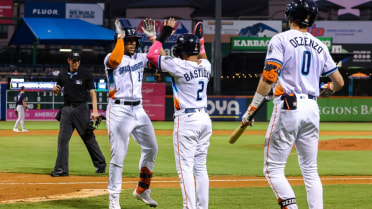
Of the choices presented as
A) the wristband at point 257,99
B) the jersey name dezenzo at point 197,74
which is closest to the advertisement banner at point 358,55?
the jersey name dezenzo at point 197,74

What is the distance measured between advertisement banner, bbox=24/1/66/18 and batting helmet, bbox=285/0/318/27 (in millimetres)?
44375

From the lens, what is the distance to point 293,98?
6203 millimetres

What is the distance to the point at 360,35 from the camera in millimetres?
53375

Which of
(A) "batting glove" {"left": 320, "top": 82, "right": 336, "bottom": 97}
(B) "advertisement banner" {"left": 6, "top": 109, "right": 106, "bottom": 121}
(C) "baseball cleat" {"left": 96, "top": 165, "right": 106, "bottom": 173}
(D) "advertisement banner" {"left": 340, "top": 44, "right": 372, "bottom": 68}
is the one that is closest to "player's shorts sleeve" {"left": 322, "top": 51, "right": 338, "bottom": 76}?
→ (A) "batting glove" {"left": 320, "top": 82, "right": 336, "bottom": 97}

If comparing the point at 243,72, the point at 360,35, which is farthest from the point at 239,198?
the point at 360,35

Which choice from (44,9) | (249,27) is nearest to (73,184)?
(44,9)

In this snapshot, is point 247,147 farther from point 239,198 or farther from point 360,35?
point 360,35

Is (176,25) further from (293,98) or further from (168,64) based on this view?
(293,98)

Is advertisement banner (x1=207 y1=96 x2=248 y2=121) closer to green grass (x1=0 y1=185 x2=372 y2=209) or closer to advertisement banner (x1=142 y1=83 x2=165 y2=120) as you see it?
advertisement banner (x1=142 y1=83 x2=165 y2=120)

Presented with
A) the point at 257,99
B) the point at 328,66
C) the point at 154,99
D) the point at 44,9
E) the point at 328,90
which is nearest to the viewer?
the point at 257,99

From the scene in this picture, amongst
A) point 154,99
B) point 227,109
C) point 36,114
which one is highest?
point 154,99

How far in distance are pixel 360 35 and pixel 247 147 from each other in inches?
1447

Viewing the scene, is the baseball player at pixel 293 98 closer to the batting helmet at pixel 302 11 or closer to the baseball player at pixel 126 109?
the batting helmet at pixel 302 11

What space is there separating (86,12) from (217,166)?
3758 centimetres
